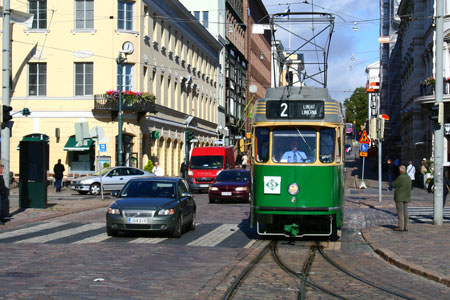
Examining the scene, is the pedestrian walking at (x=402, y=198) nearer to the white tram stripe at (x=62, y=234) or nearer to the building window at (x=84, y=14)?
the white tram stripe at (x=62, y=234)

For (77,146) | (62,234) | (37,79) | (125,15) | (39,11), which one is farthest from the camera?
(125,15)

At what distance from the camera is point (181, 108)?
58.5 metres

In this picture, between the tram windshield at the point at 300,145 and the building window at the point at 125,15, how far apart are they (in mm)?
31700

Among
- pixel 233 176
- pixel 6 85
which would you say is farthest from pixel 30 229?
pixel 233 176

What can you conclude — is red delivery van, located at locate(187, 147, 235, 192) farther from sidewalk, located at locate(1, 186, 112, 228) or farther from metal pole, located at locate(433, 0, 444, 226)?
metal pole, located at locate(433, 0, 444, 226)

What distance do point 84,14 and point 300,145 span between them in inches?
1286

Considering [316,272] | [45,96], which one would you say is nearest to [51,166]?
[45,96]

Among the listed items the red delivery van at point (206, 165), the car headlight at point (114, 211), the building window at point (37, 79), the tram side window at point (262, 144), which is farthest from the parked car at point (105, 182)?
the tram side window at point (262, 144)

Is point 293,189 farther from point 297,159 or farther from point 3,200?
point 3,200

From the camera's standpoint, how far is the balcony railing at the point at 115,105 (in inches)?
1705

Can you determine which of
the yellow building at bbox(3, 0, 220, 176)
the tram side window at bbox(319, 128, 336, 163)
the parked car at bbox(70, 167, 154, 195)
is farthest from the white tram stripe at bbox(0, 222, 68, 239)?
the yellow building at bbox(3, 0, 220, 176)

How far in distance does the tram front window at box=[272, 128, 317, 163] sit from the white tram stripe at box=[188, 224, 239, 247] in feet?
7.81

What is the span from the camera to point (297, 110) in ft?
50.3

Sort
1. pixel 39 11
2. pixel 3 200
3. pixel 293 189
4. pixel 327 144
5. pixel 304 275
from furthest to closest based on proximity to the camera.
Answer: pixel 39 11 < pixel 3 200 < pixel 327 144 < pixel 293 189 < pixel 304 275
